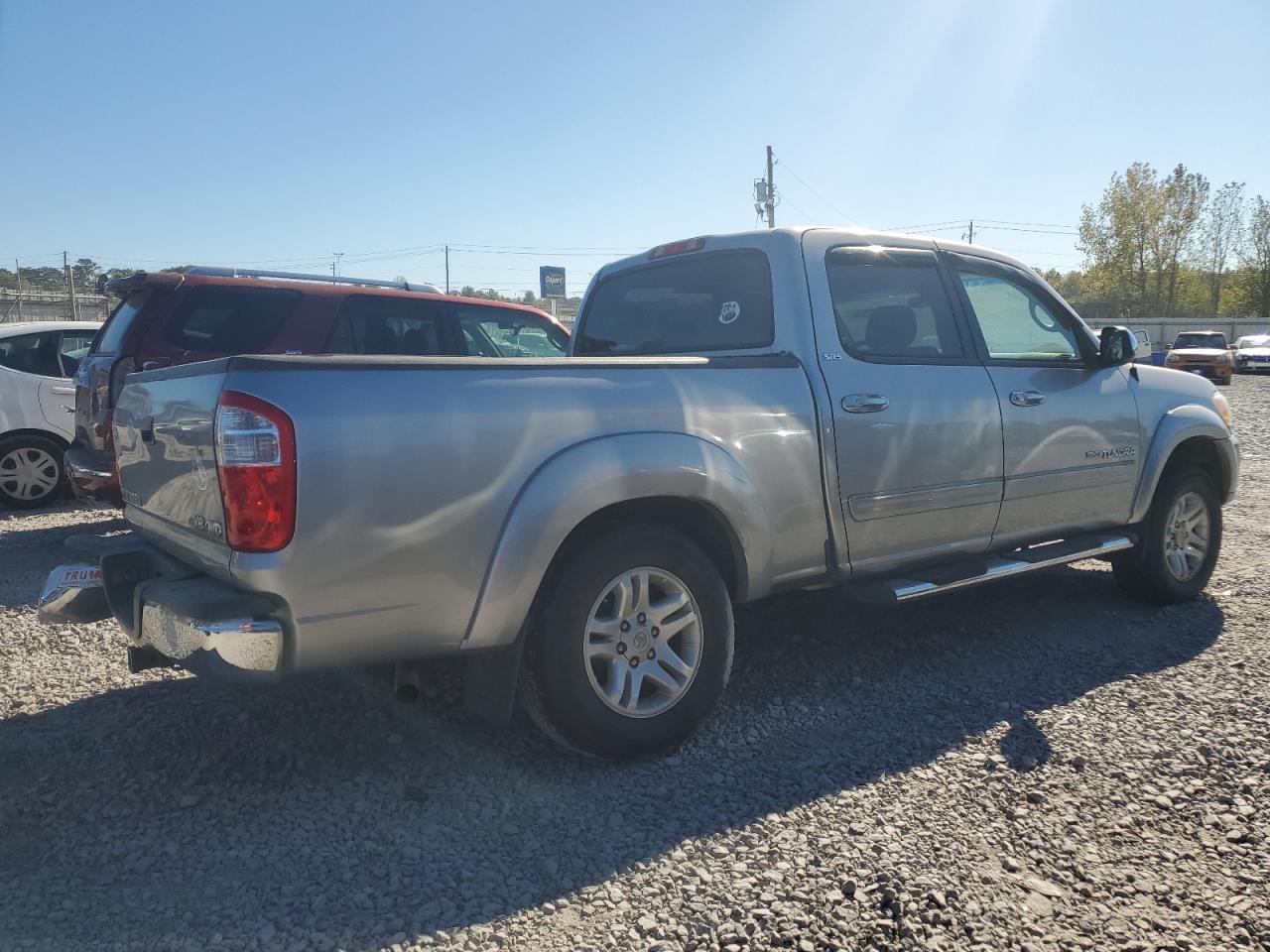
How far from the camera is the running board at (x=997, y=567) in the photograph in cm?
387

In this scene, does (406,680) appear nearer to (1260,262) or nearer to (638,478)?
(638,478)

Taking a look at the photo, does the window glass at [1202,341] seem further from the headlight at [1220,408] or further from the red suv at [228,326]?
the red suv at [228,326]

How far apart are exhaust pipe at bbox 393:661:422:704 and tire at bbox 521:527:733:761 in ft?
1.14

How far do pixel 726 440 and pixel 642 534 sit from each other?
0.48 meters

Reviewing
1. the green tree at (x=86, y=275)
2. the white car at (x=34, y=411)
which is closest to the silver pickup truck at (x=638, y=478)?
the white car at (x=34, y=411)

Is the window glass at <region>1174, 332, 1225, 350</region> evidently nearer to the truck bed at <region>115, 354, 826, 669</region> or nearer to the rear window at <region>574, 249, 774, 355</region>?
the rear window at <region>574, 249, 774, 355</region>

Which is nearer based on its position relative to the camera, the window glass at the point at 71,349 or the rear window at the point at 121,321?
the rear window at the point at 121,321

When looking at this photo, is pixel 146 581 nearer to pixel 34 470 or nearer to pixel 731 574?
pixel 731 574

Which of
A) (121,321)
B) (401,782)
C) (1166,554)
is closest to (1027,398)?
(1166,554)

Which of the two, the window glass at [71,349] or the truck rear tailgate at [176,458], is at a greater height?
the window glass at [71,349]

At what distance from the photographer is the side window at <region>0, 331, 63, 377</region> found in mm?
8664

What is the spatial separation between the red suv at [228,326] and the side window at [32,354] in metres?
2.43

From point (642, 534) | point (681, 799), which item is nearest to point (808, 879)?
point (681, 799)

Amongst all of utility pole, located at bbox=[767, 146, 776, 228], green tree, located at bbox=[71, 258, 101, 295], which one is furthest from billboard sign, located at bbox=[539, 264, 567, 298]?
green tree, located at bbox=[71, 258, 101, 295]
